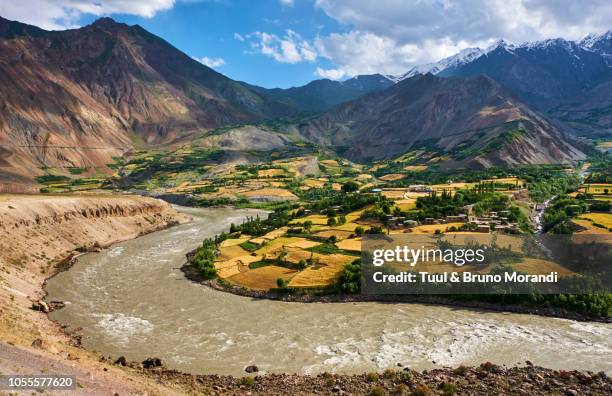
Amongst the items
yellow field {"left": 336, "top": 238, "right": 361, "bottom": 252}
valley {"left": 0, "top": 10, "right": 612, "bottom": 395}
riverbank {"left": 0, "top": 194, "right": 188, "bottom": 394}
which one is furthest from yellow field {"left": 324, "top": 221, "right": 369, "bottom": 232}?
riverbank {"left": 0, "top": 194, "right": 188, "bottom": 394}

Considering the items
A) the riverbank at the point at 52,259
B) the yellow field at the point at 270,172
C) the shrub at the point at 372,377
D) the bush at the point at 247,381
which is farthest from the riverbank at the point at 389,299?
the yellow field at the point at 270,172

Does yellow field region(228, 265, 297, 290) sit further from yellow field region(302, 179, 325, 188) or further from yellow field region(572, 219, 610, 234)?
yellow field region(302, 179, 325, 188)

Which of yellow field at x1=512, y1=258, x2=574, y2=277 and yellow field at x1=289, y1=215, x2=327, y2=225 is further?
yellow field at x1=289, y1=215, x2=327, y2=225

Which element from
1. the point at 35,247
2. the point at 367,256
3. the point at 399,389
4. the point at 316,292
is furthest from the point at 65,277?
the point at 399,389

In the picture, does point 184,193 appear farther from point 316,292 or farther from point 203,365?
point 203,365

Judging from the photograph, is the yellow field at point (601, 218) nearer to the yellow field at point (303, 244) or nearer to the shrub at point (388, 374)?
the yellow field at point (303, 244)

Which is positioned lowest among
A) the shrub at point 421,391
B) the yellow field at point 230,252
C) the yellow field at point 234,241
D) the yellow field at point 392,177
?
the shrub at point 421,391

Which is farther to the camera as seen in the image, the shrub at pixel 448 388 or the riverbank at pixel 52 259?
the shrub at pixel 448 388
